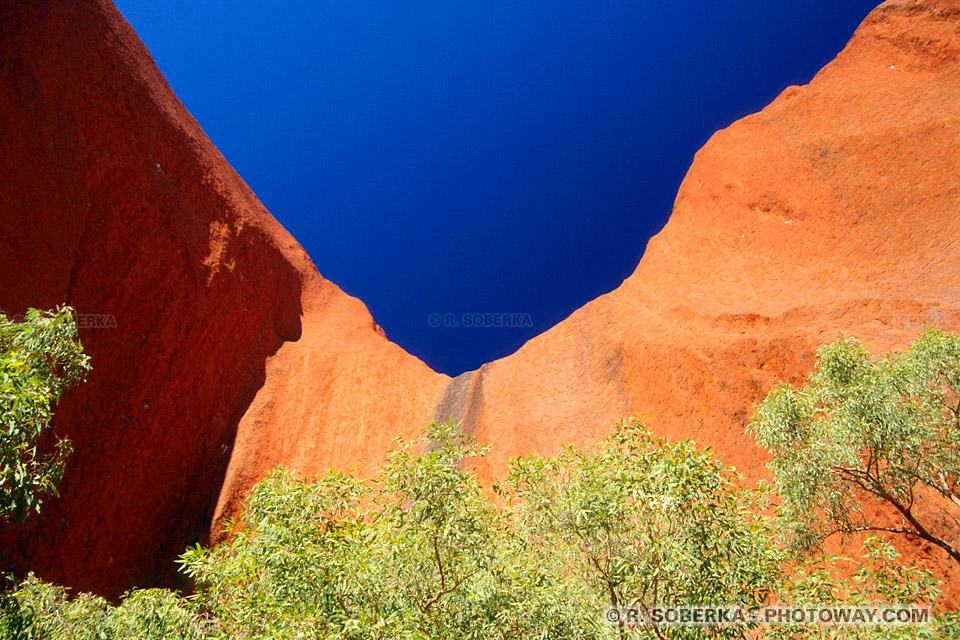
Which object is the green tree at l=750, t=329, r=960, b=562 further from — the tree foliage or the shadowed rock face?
the shadowed rock face

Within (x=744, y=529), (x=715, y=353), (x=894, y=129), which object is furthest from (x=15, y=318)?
A: (x=894, y=129)

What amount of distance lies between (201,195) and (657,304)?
2523 cm

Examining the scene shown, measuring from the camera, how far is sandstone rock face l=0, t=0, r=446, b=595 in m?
17.1

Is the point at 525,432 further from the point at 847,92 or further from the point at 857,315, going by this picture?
the point at 847,92

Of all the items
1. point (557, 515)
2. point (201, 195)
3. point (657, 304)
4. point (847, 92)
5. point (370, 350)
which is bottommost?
point (557, 515)

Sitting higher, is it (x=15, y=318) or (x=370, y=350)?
(x=370, y=350)

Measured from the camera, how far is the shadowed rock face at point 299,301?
1780cm

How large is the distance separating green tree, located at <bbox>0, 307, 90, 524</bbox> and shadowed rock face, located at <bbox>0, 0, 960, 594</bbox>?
10197mm

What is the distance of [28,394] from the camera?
638cm

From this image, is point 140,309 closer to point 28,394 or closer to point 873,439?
point 28,394

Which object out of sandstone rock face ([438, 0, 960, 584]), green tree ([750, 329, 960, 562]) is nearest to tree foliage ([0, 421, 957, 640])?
green tree ([750, 329, 960, 562])

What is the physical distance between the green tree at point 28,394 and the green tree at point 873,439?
44.7 feet

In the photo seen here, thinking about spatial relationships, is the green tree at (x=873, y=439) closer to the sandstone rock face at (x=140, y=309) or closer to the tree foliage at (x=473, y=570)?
the tree foliage at (x=473, y=570)

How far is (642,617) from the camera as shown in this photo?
771cm
